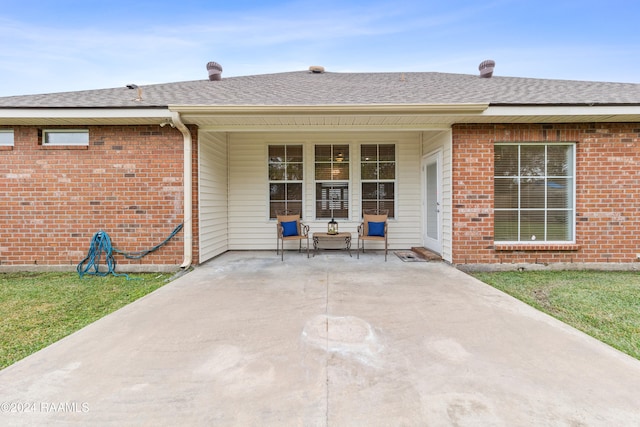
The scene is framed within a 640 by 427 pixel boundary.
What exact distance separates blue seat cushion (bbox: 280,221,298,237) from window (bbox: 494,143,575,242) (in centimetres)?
368

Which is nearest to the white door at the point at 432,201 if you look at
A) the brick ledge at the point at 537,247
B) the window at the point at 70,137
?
the brick ledge at the point at 537,247

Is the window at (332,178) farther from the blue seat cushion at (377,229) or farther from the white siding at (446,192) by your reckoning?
the white siding at (446,192)

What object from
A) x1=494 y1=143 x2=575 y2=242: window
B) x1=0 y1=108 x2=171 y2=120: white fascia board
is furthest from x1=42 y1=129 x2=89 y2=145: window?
x1=494 y1=143 x2=575 y2=242: window

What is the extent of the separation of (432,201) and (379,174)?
1.29 meters

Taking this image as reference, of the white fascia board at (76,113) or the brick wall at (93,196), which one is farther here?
the brick wall at (93,196)

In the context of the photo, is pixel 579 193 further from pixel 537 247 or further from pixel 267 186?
pixel 267 186

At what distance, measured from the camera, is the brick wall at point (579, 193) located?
4.66 meters

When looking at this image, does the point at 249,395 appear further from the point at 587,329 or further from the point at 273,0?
the point at 273,0

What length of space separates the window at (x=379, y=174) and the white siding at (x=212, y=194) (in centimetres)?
303

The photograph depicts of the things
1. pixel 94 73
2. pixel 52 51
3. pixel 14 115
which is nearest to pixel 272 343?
pixel 14 115

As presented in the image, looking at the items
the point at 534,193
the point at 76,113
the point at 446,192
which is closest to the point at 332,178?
the point at 446,192

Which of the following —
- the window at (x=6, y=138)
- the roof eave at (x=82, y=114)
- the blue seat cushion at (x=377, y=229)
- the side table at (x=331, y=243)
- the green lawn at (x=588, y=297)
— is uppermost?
the roof eave at (x=82, y=114)

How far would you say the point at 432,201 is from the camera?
18.6 feet

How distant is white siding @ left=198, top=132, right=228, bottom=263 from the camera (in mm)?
4980
